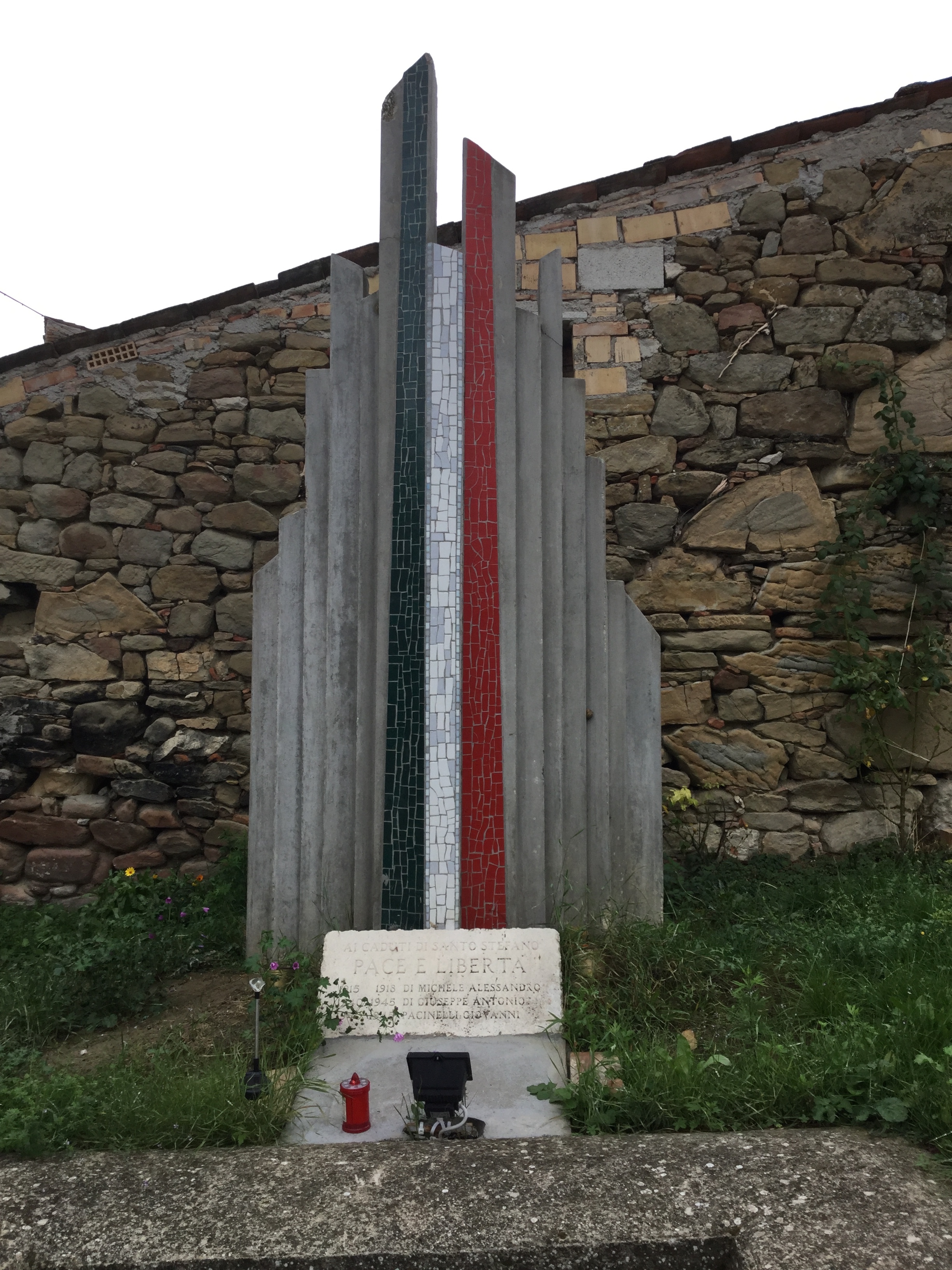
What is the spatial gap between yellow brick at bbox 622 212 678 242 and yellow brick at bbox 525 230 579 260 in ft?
1.03

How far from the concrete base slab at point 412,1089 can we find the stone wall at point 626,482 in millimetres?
2516

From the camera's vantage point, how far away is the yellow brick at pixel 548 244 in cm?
568

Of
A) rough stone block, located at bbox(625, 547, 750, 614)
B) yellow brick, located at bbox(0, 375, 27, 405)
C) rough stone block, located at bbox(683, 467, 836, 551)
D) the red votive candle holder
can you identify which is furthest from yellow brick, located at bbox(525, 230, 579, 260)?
the red votive candle holder

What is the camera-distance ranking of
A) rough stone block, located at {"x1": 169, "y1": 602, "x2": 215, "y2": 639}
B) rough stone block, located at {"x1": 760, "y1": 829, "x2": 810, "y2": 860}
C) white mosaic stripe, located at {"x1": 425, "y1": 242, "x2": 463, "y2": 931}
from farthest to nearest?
rough stone block, located at {"x1": 169, "y1": 602, "x2": 215, "y2": 639}
rough stone block, located at {"x1": 760, "y1": 829, "x2": 810, "y2": 860}
white mosaic stripe, located at {"x1": 425, "y1": 242, "x2": 463, "y2": 931}

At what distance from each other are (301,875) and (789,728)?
2.89m

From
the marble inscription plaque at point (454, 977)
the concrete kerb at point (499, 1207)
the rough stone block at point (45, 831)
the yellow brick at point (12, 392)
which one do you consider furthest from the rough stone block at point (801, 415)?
the rough stone block at point (45, 831)

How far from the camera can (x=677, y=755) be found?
17.8 ft

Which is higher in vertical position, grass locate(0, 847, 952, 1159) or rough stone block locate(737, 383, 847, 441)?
rough stone block locate(737, 383, 847, 441)

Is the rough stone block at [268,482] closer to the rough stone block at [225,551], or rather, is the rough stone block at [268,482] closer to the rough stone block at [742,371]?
the rough stone block at [225,551]

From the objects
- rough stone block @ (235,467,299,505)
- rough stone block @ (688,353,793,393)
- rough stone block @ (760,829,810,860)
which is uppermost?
rough stone block @ (688,353,793,393)

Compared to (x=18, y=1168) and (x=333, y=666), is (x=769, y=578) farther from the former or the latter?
(x=18, y=1168)

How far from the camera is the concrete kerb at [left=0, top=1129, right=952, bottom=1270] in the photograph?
189cm

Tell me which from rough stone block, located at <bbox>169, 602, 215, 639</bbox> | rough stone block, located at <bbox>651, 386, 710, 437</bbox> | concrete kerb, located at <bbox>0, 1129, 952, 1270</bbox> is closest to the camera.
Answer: concrete kerb, located at <bbox>0, 1129, 952, 1270</bbox>

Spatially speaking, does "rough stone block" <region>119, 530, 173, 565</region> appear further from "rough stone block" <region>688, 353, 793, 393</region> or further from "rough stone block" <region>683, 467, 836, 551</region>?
"rough stone block" <region>688, 353, 793, 393</region>
